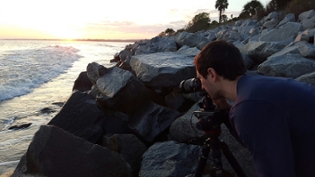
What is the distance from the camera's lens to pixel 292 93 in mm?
1567

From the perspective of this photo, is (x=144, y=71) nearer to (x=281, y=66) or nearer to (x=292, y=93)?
(x=281, y=66)

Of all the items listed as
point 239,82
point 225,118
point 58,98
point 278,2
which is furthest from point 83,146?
point 278,2

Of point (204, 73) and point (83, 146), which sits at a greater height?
point (204, 73)

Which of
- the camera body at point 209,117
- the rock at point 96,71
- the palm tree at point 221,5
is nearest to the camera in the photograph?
the camera body at point 209,117

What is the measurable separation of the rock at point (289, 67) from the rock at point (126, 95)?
6.31ft

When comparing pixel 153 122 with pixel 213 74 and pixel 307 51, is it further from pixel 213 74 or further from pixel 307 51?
pixel 213 74

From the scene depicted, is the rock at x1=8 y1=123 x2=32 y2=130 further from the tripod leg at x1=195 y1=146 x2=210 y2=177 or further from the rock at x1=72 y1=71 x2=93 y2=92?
the tripod leg at x1=195 y1=146 x2=210 y2=177

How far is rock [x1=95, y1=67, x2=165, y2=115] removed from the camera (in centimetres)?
519

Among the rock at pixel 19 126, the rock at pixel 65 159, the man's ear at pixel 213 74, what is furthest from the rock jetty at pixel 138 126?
the rock at pixel 19 126

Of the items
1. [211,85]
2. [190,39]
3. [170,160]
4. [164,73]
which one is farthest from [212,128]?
[190,39]

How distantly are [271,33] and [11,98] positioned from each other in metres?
8.54

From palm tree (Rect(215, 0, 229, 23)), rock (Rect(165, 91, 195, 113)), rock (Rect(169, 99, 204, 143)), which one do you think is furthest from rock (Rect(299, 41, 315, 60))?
palm tree (Rect(215, 0, 229, 23))

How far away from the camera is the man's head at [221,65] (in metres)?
1.77

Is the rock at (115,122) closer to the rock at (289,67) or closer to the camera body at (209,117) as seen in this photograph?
the rock at (289,67)
